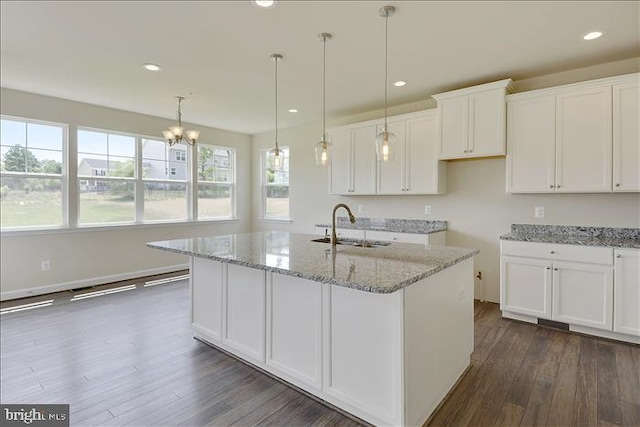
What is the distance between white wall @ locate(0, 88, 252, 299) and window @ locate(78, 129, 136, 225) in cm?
16

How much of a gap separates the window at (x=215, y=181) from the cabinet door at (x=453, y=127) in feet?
13.8

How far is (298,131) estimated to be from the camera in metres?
6.07

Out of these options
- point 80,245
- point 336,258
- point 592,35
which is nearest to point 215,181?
point 80,245

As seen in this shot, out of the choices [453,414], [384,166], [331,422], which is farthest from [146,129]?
[453,414]

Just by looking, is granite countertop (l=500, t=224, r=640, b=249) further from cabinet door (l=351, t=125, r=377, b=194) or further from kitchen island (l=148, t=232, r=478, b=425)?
cabinet door (l=351, t=125, r=377, b=194)

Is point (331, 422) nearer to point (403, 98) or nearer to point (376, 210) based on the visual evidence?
point (376, 210)

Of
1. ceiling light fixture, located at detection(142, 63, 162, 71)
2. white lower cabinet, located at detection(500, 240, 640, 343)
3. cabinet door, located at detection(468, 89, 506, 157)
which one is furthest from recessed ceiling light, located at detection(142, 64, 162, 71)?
white lower cabinet, located at detection(500, 240, 640, 343)

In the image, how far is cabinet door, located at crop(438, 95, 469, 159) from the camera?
379cm

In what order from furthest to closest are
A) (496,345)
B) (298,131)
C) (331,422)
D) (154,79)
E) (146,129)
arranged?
(298,131) < (146,129) < (154,79) < (496,345) < (331,422)

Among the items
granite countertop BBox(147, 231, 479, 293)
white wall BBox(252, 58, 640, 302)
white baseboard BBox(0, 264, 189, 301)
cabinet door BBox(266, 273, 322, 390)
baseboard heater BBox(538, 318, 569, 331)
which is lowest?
baseboard heater BBox(538, 318, 569, 331)

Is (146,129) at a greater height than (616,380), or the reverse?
(146,129)

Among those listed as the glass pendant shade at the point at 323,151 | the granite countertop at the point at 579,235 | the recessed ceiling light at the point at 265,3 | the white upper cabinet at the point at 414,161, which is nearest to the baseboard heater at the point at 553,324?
the granite countertop at the point at 579,235

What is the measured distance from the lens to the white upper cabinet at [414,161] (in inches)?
164

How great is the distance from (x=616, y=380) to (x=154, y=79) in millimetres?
4950
